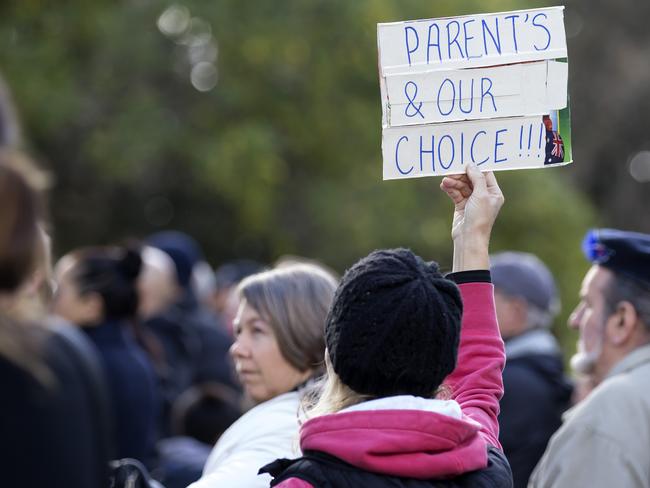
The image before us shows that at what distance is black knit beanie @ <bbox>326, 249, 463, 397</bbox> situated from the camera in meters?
2.26

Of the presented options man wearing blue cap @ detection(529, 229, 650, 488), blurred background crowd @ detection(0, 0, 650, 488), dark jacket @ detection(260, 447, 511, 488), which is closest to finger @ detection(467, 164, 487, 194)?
dark jacket @ detection(260, 447, 511, 488)

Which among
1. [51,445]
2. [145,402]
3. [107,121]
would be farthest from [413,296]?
[107,121]

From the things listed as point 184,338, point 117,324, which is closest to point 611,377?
point 117,324

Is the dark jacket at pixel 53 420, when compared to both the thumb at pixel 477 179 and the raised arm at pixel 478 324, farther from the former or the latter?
the thumb at pixel 477 179

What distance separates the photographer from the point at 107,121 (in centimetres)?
1281

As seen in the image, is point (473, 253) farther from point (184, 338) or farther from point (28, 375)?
point (184, 338)

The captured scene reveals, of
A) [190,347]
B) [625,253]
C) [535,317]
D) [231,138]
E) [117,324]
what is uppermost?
[231,138]

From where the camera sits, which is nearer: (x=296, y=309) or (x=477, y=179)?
(x=477, y=179)

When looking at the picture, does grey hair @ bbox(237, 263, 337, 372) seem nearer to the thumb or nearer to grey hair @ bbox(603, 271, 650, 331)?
the thumb

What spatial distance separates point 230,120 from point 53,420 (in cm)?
1201

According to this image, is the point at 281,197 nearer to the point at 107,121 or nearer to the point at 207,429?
the point at 107,121

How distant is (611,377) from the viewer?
345cm

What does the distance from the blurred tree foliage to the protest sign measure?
964 centimetres

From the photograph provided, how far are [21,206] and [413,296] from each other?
0.91 metres
